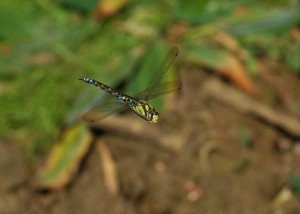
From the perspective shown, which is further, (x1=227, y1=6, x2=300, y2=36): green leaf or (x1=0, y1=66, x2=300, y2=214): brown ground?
(x1=227, y1=6, x2=300, y2=36): green leaf

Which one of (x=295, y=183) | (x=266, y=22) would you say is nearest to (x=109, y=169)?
(x=295, y=183)

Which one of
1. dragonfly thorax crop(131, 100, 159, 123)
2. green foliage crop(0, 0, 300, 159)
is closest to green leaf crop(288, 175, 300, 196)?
green foliage crop(0, 0, 300, 159)

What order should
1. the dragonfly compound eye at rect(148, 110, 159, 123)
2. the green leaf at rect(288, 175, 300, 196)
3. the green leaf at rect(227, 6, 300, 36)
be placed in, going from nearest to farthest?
1. the dragonfly compound eye at rect(148, 110, 159, 123)
2. the green leaf at rect(288, 175, 300, 196)
3. the green leaf at rect(227, 6, 300, 36)

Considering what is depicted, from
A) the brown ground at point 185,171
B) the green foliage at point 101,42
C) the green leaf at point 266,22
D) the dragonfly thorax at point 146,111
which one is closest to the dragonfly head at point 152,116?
the dragonfly thorax at point 146,111

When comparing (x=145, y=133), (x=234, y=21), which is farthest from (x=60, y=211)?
(x=234, y=21)

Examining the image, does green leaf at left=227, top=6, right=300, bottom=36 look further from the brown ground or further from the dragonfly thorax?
the dragonfly thorax

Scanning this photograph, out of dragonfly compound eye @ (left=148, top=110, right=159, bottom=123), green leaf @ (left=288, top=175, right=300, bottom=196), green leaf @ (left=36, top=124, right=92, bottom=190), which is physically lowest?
green leaf @ (left=288, top=175, right=300, bottom=196)

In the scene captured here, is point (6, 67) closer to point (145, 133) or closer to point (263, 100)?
point (145, 133)
